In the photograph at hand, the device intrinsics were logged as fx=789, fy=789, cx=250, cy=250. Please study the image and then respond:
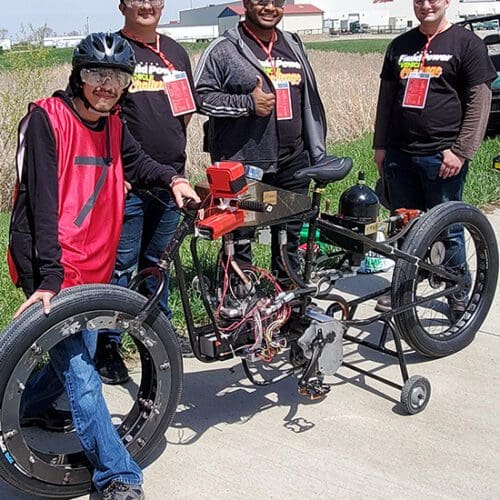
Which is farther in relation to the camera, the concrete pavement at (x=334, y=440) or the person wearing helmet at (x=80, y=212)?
the concrete pavement at (x=334, y=440)

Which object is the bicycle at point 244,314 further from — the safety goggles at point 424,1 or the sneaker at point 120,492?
the safety goggles at point 424,1

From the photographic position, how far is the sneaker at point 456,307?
14.4ft

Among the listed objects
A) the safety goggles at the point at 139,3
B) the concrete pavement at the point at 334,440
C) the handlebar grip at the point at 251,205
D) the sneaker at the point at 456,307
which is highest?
the safety goggles at the point at 139,3

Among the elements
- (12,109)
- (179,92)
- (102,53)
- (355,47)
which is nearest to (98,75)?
(102,53)

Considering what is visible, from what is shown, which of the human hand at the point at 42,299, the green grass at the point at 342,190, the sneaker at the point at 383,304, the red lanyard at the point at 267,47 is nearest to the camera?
the human hand at the point at 42,299

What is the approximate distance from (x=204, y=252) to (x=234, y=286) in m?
1.99

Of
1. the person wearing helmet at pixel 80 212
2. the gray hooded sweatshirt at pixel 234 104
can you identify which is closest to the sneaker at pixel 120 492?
the person wearing helmet at pixel 80 212

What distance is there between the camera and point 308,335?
338 cm

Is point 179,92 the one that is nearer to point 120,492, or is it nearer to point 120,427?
point 120,427

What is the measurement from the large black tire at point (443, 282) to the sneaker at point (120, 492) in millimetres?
1649

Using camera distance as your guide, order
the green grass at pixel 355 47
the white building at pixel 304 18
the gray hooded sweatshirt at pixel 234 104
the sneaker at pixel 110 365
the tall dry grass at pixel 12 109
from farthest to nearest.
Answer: the white building at pixel 304 18 < the green grass at pixel 355 47 < the tall dry grass at pixel 12 109 < the gray hooded sweatshirt at pixel 234 104 < the sneaker at pixel 110 365

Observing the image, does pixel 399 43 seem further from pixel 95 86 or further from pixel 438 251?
pixel 95 86

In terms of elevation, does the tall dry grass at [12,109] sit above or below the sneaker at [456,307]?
above

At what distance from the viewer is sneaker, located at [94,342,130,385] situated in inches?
152
